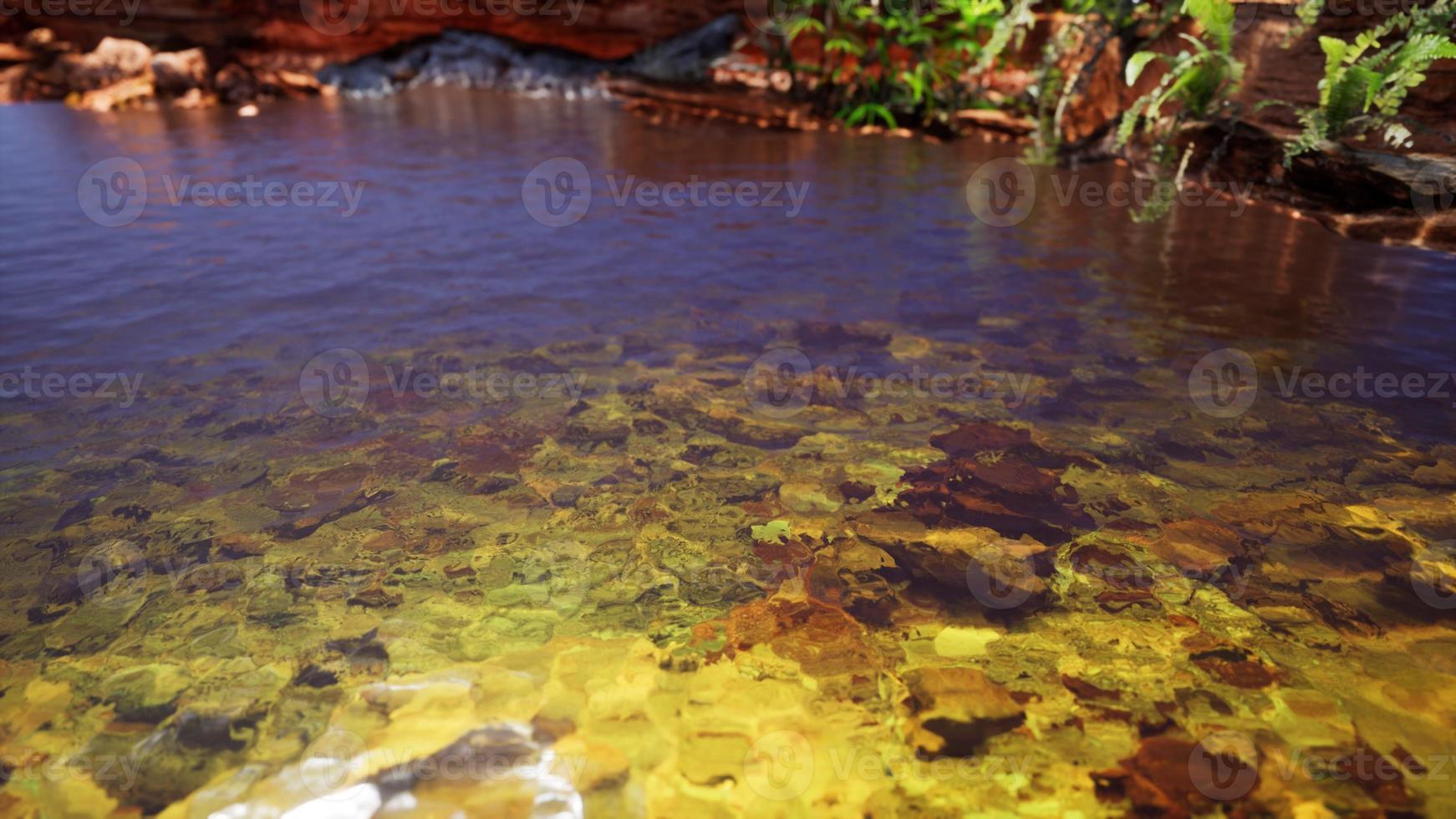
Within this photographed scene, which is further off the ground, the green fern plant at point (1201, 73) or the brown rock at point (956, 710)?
the green fern plant at point (1201, 73)

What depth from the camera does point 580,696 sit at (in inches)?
87.0

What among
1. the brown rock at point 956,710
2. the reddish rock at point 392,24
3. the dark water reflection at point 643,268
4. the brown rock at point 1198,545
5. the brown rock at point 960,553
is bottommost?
the brown rock at point 956,710

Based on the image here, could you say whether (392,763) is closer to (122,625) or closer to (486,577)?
(486,577)

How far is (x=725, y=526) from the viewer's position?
115 inches

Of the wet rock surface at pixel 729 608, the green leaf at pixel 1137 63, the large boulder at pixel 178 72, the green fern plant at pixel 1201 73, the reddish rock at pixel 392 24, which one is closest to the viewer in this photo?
the wet rock surface at pixel 729 608

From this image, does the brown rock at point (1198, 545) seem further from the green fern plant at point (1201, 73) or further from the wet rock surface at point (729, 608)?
the green fern plant at point (1201, 73)

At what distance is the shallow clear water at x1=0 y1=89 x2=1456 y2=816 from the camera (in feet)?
6.72

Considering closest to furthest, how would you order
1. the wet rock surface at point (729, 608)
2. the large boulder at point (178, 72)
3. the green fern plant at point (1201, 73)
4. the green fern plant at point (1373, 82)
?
the wet rock surface at point (729, 608) < the green fern plant at point (1373, 82) < the green fern plant at point (1201, 73) < the large boulder at point (178, 72)

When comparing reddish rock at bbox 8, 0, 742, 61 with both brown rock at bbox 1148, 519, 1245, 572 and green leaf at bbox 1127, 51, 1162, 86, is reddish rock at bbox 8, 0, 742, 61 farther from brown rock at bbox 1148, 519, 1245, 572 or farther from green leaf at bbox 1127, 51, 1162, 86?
brown rock at bbox 1148, 519, 1245, 572

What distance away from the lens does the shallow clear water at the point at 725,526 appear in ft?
6.72

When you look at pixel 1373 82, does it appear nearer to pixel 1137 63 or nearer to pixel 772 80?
pixel 1137 63

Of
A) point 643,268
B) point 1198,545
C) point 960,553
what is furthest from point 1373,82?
point 643,268

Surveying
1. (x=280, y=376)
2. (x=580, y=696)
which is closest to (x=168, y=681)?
(x=580, y=696)

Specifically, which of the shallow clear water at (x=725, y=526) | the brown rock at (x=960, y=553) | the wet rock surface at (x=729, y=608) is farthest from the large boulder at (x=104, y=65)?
the brown rock at (x=960, y=553)
